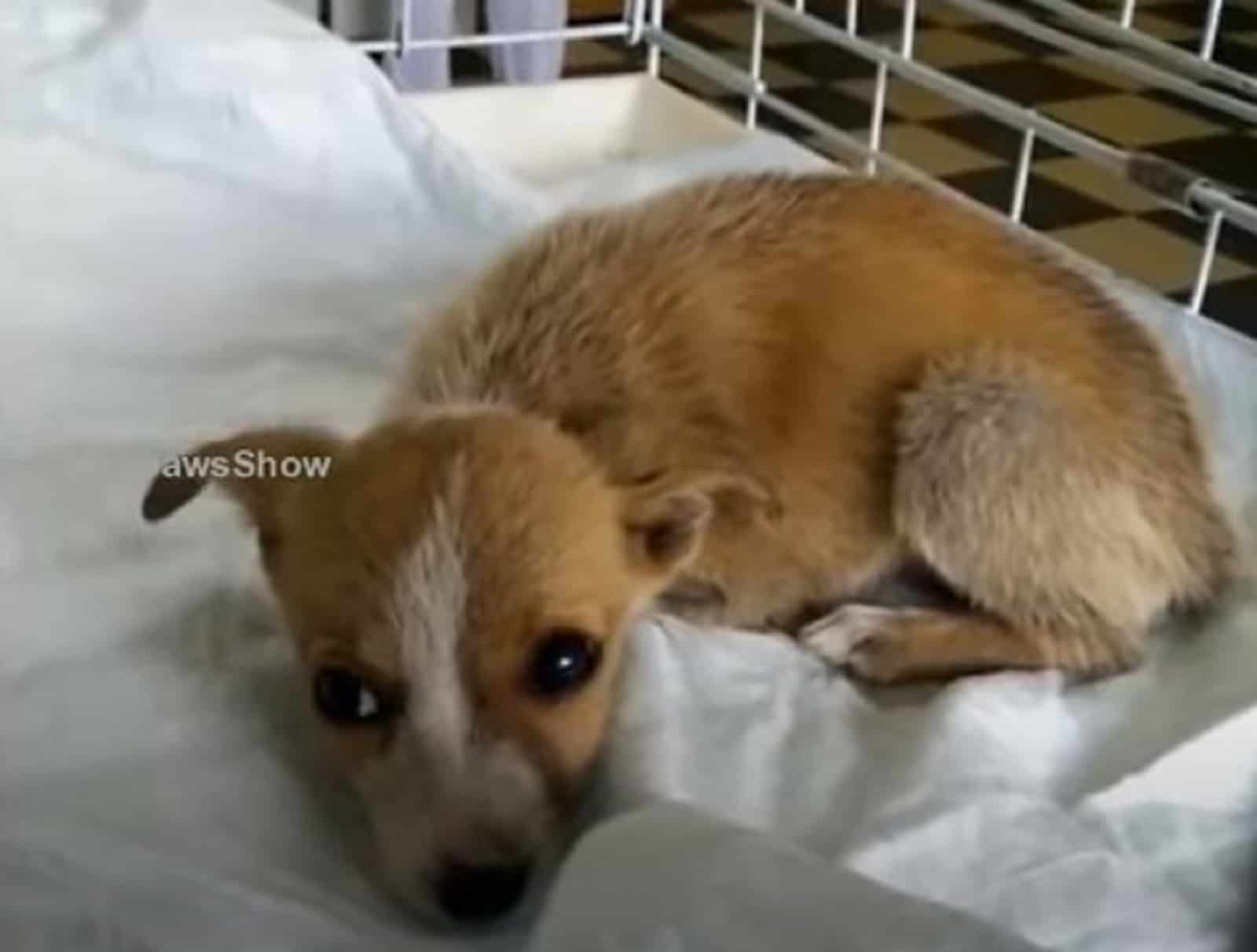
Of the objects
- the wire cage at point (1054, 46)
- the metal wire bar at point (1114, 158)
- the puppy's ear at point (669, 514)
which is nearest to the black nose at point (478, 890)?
the puppy's ear at point (669, 514)

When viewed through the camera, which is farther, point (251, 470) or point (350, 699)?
point (251, 470)

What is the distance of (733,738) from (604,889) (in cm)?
27

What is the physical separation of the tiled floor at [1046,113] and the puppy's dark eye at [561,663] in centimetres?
161

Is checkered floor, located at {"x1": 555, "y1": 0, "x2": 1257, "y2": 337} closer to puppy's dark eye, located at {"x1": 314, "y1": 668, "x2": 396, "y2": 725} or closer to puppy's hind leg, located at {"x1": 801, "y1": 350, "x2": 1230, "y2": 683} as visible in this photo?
puppy's hind leg, located at {"x1": 801, "y1": 350, "x2": 1230, "y2": 683}

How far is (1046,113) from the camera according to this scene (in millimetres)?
3277

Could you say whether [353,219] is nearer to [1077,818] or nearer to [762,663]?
[762,663]

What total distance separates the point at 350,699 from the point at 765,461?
33 cm

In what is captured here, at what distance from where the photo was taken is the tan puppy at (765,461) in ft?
3.49

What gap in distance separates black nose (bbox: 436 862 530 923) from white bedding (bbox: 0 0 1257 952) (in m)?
0.01

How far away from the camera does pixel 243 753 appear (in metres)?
1.10

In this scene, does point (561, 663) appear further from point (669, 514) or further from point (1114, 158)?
point (1114, 158)

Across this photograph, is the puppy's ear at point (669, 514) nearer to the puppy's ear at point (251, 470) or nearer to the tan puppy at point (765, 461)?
the tan puppy at point (765, 461)

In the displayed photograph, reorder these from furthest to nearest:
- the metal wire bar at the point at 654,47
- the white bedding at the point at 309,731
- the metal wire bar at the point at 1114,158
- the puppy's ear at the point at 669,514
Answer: the metal wire bar at the point at 654,47 → the metal wire bar at the point at 1114,158 → the puppy's ear at the point at 669,514 → the white bedding at the point at 309,731

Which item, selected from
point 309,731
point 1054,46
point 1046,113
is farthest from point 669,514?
point 1046,113
